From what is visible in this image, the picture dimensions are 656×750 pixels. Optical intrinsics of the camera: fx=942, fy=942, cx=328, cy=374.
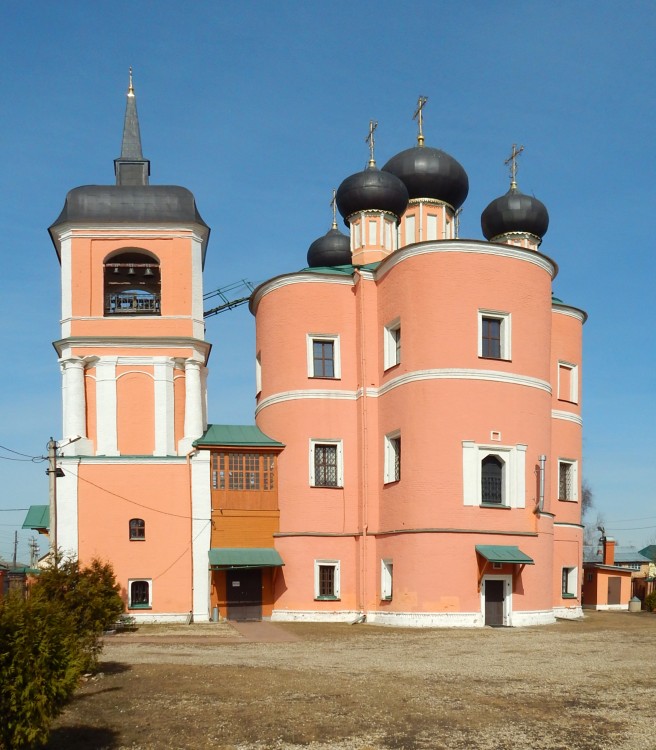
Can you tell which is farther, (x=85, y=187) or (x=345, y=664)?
(x=85, y=187)

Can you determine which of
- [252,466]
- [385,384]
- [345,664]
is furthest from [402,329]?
[345,664]

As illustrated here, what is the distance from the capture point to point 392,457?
91.9ft

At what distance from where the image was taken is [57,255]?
104 feet

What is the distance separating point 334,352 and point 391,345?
203cm

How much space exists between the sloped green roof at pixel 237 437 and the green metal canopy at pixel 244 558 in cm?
319

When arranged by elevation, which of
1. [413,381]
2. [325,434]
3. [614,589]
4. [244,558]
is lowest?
[614,589]

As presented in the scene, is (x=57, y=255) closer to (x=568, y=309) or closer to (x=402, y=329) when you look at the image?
(x=402, y=329)

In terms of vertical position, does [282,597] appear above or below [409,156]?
below

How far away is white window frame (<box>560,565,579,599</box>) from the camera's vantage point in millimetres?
30797

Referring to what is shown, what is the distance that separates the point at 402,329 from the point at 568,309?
310 inches

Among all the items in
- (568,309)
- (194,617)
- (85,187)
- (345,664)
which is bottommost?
(194,617)

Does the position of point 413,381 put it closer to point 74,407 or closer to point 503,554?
point 503,554

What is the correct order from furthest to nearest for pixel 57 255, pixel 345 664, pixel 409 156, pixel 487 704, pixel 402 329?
pixel 409 156
pixel 57 255
pixel 402 329
pixel 345 664
pixel 487 704

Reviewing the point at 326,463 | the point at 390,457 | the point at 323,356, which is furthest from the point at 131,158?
the point at 390,457
